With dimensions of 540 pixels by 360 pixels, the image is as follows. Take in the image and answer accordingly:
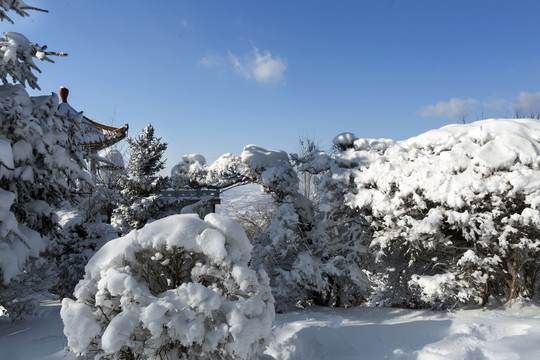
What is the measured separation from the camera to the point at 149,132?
47.0 ft

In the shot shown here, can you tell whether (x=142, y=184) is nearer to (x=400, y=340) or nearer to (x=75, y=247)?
(x=75, y=247)

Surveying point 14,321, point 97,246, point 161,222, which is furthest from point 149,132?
point 161,222

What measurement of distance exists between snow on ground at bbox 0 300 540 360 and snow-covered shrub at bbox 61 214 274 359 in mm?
1008

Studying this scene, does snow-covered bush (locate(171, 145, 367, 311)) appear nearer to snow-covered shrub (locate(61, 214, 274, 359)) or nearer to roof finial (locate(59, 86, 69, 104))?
snow-covered shrub (locate(61, 214, 274, 359))

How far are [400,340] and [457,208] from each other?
234 cm

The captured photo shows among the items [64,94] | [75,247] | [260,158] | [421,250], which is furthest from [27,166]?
[64,94]

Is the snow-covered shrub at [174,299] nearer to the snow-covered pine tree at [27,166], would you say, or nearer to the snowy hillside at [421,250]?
the snowy hillside at [421,250]

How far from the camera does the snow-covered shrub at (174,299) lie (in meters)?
3.15

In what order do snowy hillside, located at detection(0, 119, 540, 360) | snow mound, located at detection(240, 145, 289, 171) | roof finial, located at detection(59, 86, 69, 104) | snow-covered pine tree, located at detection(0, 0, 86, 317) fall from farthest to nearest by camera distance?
roof finial, located at detection(59, 86, 69, 104)
snow mound, located at detection(240, 145, 289, 171)
snow-covered pine tree, located at detection(0, 0, 86, 317)
snowy hillside, located at detection(0, 119, 540, 360)

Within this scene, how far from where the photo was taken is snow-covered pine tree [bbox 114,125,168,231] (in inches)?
522

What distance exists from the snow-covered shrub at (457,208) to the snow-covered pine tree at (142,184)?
8.58 meters

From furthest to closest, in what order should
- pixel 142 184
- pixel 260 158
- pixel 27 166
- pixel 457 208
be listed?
pixel 142 184, pixel 260 158, pixel 27 166, pixel 457 208

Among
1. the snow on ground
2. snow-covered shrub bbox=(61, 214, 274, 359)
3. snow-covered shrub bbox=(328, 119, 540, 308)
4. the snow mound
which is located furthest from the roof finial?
snow-covered shrub bbox=(61, 214, 274, 359)

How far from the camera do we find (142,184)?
13742 millimetres
